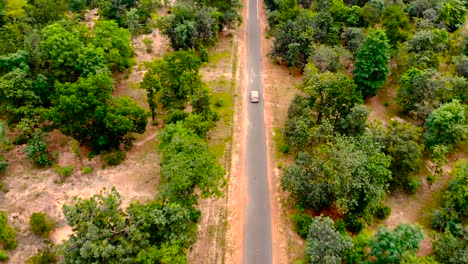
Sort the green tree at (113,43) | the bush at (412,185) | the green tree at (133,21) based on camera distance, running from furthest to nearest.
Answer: the green tree at (133,21), the green tree at (113,43), the bush at (412,185)

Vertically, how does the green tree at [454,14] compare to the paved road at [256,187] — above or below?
above

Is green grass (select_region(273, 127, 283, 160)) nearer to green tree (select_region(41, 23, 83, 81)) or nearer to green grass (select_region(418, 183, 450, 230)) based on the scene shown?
green grass (select_region(418, 183, 450, 230))

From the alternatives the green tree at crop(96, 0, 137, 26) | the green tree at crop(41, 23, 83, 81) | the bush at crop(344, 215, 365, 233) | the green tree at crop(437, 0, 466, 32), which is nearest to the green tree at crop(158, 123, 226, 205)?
the bush at crop(344, 215, 365, 233)

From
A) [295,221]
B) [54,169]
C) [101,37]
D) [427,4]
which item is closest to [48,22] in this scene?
[101,37]

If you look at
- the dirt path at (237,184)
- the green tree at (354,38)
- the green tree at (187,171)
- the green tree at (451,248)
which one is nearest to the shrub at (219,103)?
the dirt path at (237,184)

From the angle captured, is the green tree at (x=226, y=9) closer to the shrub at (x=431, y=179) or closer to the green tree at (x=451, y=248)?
the shrub at (x=431, y=179)

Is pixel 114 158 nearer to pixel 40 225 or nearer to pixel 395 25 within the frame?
pixel 40 225

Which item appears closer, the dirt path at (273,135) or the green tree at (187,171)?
the green tree at (187,171)
